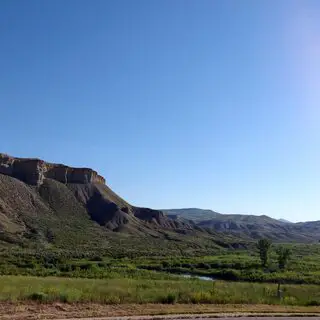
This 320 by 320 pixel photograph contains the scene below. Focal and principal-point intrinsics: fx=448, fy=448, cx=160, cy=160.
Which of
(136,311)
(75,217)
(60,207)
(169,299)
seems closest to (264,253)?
(169,299)

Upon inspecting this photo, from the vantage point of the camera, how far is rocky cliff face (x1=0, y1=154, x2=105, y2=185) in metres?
122

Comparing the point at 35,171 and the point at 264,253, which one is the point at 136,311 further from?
the point at 35,171

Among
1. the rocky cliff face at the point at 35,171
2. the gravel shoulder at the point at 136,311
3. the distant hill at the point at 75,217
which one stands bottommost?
the gravel shoulder at the point at 136,311

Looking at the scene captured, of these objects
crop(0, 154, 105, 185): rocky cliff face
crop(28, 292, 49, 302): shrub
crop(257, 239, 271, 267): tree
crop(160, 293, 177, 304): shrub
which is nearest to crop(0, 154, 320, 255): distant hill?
crop(0, 154, 105, 185): rocky cliff face

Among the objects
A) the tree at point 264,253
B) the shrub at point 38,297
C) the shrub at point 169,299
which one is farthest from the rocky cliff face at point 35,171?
the shrub at point 38,297

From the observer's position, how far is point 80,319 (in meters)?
16.6

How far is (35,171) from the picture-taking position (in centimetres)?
12381

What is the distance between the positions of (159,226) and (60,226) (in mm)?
45875

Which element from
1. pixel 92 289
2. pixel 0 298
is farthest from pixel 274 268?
pixel 0 298

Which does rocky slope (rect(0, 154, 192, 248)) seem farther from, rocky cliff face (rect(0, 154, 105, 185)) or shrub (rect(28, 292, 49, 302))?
shrub (rect(28, 292, 49, 302))

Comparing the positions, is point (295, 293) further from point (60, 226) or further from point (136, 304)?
point (60, 226)

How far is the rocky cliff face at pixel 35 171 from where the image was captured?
122438 mm

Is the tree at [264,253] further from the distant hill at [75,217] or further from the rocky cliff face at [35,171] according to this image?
the rocky cliff face at [35,171]

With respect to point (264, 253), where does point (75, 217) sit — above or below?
above
